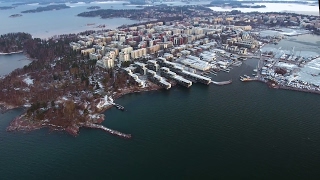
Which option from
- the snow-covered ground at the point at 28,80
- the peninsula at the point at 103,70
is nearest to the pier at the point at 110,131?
the peninsula at the point at 103,70

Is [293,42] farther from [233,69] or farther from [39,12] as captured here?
[39,12]

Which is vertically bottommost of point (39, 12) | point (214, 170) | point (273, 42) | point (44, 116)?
point (214, 170)

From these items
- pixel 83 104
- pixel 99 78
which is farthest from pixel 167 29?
pixel 83 104

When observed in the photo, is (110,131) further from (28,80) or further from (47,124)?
(28,80)

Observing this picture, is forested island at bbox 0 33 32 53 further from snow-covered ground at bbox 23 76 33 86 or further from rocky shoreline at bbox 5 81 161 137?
rocky shoreline at bbox 5 81 161 137

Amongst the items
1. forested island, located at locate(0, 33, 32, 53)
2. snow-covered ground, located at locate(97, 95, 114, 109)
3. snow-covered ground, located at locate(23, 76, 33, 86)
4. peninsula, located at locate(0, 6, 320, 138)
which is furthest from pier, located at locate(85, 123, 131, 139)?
forested island, located at locate(0, 33, 32, 53)

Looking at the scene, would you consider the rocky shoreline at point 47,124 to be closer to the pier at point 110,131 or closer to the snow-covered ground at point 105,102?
the pier at point 110,131

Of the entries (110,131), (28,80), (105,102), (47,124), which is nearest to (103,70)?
(28,80)

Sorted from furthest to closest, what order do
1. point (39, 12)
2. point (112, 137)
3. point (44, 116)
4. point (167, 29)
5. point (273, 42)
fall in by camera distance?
point (39, 12)
point (167, 29)
point (273, 42)
point (44, 116)
point (112, 137)
